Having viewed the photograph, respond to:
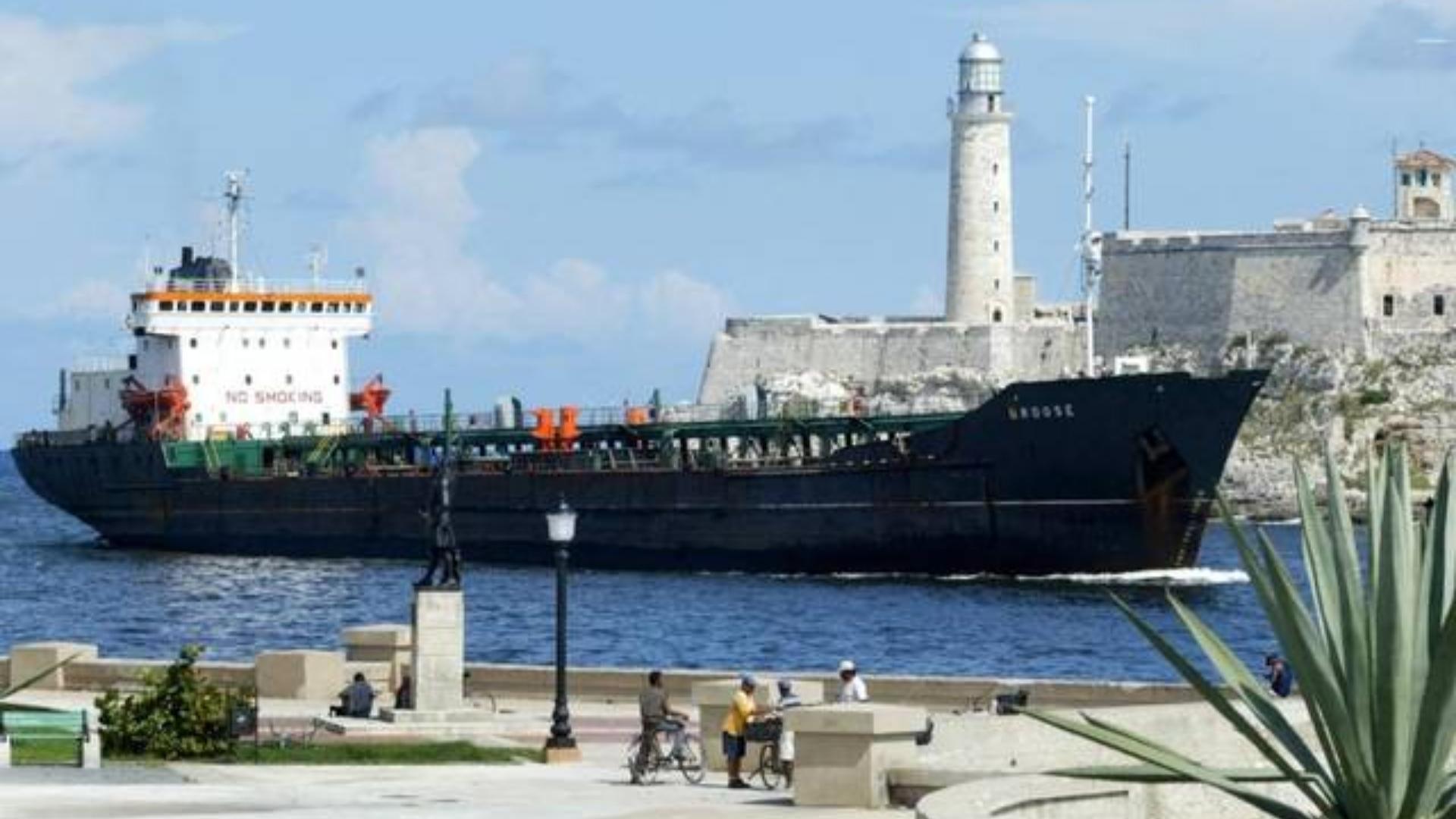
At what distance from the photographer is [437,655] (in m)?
27.5

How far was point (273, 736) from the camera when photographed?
25.8m

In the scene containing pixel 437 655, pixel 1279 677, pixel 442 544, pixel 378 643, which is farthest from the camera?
pixel 378 643

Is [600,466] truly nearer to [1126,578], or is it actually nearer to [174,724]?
[1126,578]

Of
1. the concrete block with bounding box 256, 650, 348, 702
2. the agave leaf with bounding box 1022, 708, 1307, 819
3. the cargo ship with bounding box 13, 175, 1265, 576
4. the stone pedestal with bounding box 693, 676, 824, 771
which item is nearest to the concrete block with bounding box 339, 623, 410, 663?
the concrete block with bounding box 256, 650, 348, 702

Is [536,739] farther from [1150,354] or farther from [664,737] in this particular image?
[1150,354]

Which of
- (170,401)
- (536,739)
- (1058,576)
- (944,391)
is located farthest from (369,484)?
(536,739)

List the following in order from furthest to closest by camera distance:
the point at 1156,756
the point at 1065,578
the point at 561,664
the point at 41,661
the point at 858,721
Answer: the point at 1065,578 → the point at 41,661 → the point at 561,664 → the point at 858,721 → the point at 1156,756

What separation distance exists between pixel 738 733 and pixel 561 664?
304 cm

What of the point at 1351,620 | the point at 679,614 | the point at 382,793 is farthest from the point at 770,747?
the point at 679,614

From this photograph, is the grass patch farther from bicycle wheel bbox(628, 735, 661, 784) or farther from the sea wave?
the sea wave

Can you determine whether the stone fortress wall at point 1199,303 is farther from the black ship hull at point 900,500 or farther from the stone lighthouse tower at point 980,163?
the black ship hull at point 900,500

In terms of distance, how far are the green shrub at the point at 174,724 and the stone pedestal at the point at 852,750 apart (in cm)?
554

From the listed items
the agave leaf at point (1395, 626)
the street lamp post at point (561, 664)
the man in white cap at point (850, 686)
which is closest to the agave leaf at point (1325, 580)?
the agave leaf at point (1395, 626)

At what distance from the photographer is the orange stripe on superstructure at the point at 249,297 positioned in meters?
79.1
